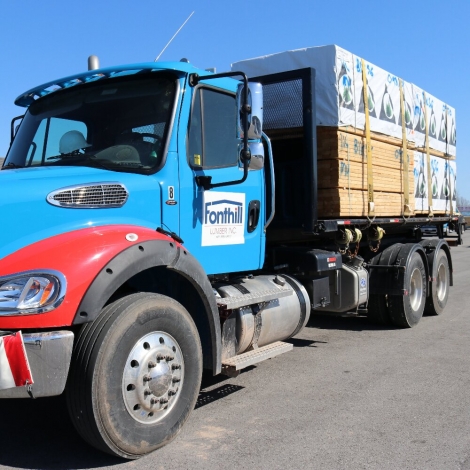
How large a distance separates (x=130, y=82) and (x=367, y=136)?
11.4 ft

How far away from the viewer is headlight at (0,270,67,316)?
3.20 meters

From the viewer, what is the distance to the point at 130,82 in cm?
462

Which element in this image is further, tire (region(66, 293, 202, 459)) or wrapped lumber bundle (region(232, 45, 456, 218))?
wrapped lumber bundle (region(232, 45, 456, 218))

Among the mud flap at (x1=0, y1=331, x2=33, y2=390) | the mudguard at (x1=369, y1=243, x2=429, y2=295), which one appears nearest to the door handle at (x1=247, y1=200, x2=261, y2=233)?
the mud flap at (x1=0, y1=331, x2=33, y2=390)

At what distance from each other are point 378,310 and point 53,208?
18.4 feet

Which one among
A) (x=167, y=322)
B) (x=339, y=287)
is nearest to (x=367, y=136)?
(x=339, y=287)

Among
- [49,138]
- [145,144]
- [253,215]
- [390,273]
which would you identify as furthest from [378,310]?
[49,138]

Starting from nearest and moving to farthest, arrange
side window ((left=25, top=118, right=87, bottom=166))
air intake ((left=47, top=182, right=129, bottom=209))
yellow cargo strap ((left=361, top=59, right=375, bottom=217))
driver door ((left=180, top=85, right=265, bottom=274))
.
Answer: air intake ((left=47, top=182, right=129, bottom=209)), driver door ((left=180, top=85, right=265, bottom=274)), side window ((left=25, top=118, right=87, bottom=166)), yellow cargo strap ((left=361, top=59, right=375, bottom=217))

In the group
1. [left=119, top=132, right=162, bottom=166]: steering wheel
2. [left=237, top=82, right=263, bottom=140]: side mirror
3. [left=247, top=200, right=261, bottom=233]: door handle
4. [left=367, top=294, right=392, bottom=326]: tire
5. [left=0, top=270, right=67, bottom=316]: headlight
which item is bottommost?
[left=367, top=294, right=392, bottom=326]: tire

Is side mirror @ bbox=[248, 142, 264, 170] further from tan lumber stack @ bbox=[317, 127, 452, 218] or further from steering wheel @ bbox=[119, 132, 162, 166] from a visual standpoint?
tan lumber stack @ bbox=[317, 127, 452, 218]

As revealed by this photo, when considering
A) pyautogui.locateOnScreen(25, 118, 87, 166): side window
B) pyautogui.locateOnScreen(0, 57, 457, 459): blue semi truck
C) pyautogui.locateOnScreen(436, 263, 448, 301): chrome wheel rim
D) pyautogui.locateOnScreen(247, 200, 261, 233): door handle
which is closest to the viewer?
pyautogui.locateOnScreen(0, 57, 457, 459): blue semi truck

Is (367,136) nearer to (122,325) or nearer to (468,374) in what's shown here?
(468,374)

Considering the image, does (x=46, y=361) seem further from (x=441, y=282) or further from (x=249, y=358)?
(x=441, y=282)

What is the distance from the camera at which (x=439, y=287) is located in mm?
9477
